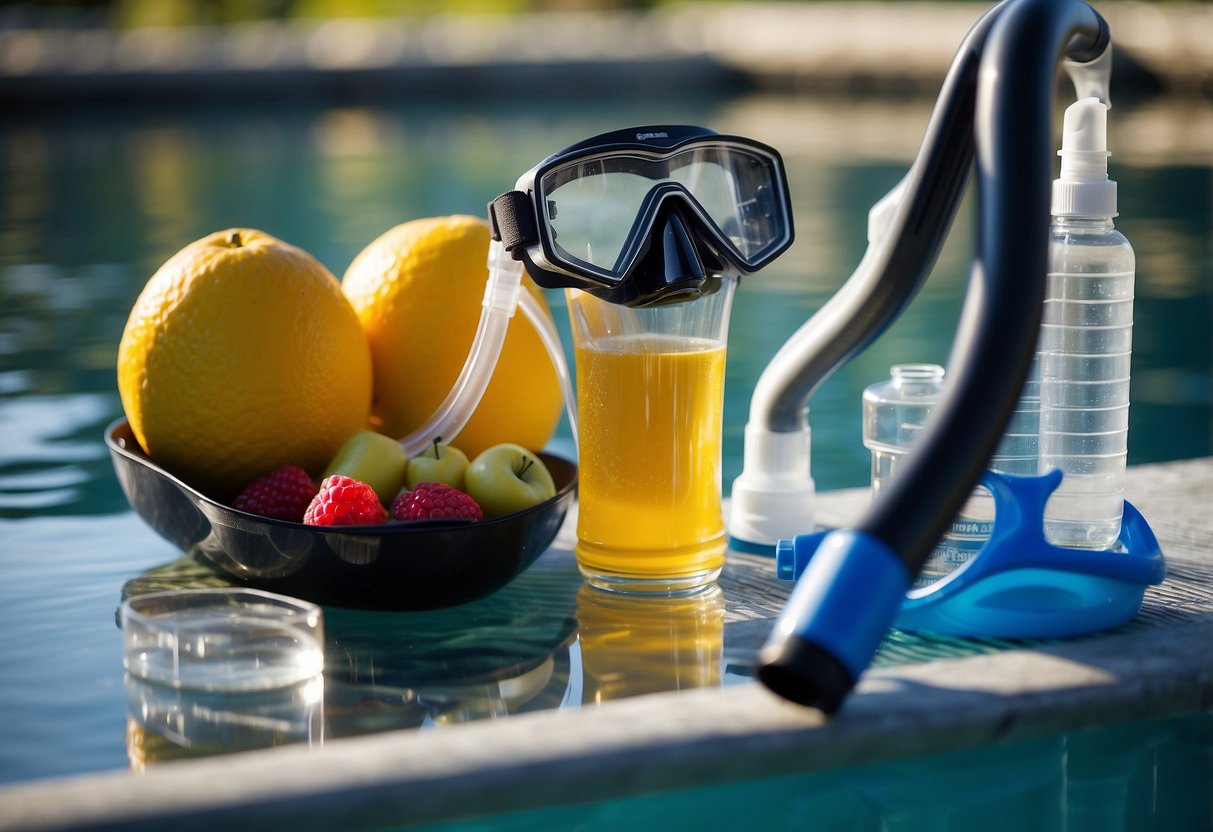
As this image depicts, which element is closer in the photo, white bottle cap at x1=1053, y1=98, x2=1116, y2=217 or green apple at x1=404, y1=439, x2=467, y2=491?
white bottle cap at x1=1053, y1=98, x2=1116, y2=217

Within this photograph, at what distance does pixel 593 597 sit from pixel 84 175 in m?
5.34

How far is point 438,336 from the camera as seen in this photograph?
1231mm

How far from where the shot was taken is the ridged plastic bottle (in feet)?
3.45

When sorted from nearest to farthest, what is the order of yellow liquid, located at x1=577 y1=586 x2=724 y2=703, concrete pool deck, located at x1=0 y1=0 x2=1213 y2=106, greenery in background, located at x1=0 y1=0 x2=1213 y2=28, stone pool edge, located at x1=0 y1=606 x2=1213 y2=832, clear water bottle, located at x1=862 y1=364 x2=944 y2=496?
stone pool edge, located at x1=0 y1=606 x2=1213 y2=832
yellow liquid, located at x1=577 y1=586 x2=724 y2=703
clear water bottle, located at x1=862 y1=364 x2=944 y2=496
concrete pool deck, located at x1=0 y1=0 x2=1213 y2=106
greenery in background, located at x1=0 y1=0 x2=1213 y2=28

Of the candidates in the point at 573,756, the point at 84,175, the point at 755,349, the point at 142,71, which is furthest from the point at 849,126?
the point at 573,756

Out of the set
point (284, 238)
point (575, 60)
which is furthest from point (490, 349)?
point (575, 60)

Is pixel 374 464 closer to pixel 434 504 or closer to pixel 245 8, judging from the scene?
pixel 434 504

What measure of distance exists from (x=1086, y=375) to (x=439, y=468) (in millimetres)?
508

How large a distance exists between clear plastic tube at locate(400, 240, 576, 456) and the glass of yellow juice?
0.07 metres

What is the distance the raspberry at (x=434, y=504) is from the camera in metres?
1.02

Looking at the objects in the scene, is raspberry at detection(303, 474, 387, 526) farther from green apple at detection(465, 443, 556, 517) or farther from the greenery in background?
the greenery in background

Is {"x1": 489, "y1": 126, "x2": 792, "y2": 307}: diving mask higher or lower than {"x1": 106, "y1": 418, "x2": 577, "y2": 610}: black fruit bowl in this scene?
higher

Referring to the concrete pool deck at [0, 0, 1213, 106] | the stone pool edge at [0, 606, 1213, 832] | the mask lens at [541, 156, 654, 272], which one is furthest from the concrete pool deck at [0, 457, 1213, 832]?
the concrete pool deck at [0, 0, 1213, 106]

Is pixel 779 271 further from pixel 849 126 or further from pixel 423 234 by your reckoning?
pixel 849 126
